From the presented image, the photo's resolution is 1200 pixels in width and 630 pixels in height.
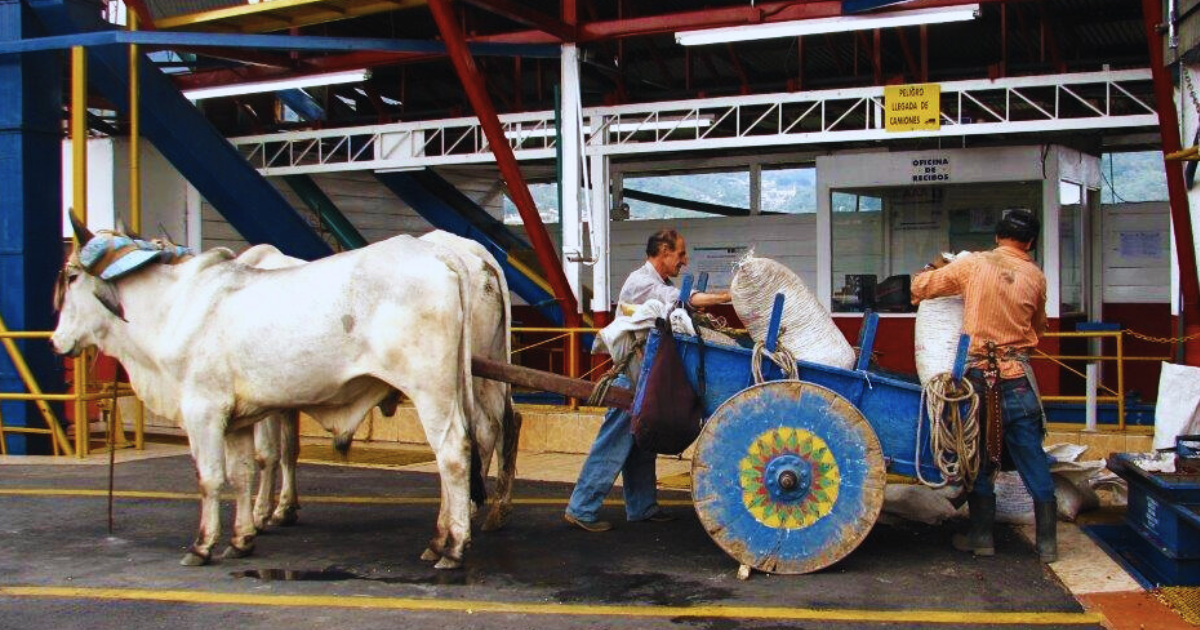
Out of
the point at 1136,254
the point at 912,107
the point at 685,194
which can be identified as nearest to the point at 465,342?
the point at 912,107

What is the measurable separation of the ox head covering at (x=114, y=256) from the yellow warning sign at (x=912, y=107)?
7563mm

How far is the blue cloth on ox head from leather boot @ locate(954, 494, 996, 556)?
17.8 feet

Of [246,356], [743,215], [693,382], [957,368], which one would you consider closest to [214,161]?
[743,215]

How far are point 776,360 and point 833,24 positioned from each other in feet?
19.0

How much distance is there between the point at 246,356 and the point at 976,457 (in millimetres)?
4404

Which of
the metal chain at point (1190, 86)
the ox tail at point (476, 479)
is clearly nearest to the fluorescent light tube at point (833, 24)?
the metal chain at point (1190, 86)

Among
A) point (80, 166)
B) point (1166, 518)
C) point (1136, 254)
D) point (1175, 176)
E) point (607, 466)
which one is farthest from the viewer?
point (1136, 254)

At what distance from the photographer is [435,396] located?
23.7 feet

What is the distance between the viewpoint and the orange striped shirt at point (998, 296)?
23.0ft

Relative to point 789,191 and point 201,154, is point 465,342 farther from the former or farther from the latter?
point 789,191

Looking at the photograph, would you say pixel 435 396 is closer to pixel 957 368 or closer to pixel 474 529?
pixel 474 529

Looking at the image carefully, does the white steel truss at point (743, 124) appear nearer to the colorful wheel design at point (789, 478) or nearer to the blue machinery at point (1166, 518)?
the blue machinery at point (1166, 518)

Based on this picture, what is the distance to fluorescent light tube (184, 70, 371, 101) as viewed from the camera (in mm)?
14297

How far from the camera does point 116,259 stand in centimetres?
787
